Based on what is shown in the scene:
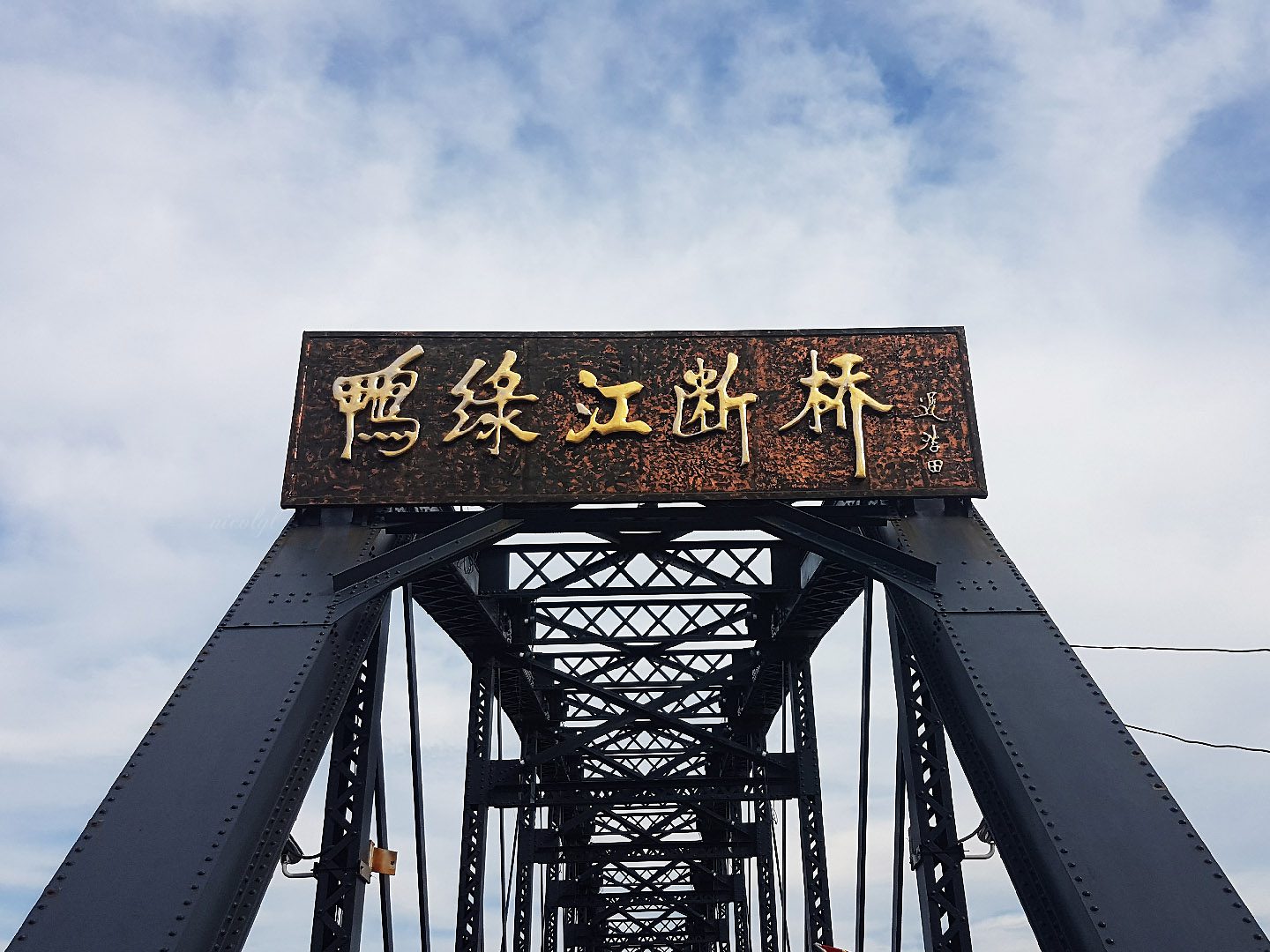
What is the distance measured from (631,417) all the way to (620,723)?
7849mm

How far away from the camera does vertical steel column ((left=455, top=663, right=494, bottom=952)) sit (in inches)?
563

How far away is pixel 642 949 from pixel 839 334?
37.0 meters

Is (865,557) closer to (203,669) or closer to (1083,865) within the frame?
(1083,865)

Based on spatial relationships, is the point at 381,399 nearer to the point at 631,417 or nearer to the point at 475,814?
the point at 631,417

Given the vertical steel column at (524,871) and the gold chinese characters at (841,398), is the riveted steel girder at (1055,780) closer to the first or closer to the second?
the gold chinese characters at (841,398)

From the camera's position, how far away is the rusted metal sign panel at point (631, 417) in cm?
1109

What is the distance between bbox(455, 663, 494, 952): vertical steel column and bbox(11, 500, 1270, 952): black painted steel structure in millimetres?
36

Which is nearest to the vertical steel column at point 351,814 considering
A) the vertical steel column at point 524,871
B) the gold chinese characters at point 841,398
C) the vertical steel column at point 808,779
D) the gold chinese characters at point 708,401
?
the gold chinese characters at point 708,401

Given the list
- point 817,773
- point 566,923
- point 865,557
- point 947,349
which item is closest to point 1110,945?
point 865,557

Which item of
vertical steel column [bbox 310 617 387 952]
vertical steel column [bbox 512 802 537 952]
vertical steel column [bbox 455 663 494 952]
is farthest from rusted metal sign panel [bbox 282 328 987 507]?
vertical steel column [bbox 512 802 537 952]

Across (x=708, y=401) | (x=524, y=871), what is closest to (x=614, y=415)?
(x=708, y=401)

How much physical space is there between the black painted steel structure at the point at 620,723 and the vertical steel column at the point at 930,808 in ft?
0.08

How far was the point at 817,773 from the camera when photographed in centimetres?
1722

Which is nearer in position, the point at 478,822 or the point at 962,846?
the point at 962,846
